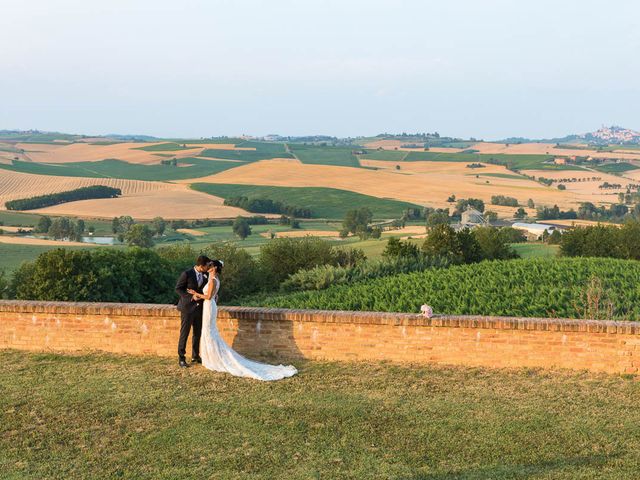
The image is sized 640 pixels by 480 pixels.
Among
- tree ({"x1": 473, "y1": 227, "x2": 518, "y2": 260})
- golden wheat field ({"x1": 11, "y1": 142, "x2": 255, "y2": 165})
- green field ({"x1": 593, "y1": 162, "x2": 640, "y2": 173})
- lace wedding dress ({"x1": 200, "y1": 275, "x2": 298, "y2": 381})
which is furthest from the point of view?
golden wheat field ({"x1": 11, "y1": 142, "x2": 255, "y2": 165})

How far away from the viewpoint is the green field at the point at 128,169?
412 feet

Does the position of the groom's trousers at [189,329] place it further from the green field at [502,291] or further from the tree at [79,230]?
the tree at [79,230]

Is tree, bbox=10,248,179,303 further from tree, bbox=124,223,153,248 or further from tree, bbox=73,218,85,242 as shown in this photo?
tree, bbox=73,218,85,242

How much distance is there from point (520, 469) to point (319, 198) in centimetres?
9546

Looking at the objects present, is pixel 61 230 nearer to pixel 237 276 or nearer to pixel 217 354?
pixel 237 276

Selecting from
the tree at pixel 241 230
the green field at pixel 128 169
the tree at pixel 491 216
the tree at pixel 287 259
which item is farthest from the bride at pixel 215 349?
the green field at pixel 128 169

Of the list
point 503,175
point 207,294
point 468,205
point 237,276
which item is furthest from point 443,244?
point 503,175

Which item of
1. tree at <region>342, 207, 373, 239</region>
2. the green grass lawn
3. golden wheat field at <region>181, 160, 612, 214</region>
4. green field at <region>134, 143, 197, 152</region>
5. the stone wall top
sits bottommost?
tree at <region>342, 207, 373, 239</region>

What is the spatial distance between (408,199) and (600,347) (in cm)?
9310

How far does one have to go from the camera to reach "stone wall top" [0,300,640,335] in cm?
1045

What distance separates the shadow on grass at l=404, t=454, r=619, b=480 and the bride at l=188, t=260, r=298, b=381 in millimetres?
3849

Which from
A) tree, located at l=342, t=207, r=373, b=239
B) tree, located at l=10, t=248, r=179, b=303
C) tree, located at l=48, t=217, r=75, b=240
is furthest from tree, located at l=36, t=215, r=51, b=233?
tree, located at l=10, t=248, r=179, b=303

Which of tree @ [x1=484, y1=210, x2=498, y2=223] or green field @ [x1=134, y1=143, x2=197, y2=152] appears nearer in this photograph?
tree @ [x1=484, y1=210, x2=498, y2=223]

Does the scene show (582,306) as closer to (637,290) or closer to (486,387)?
(637,290)
